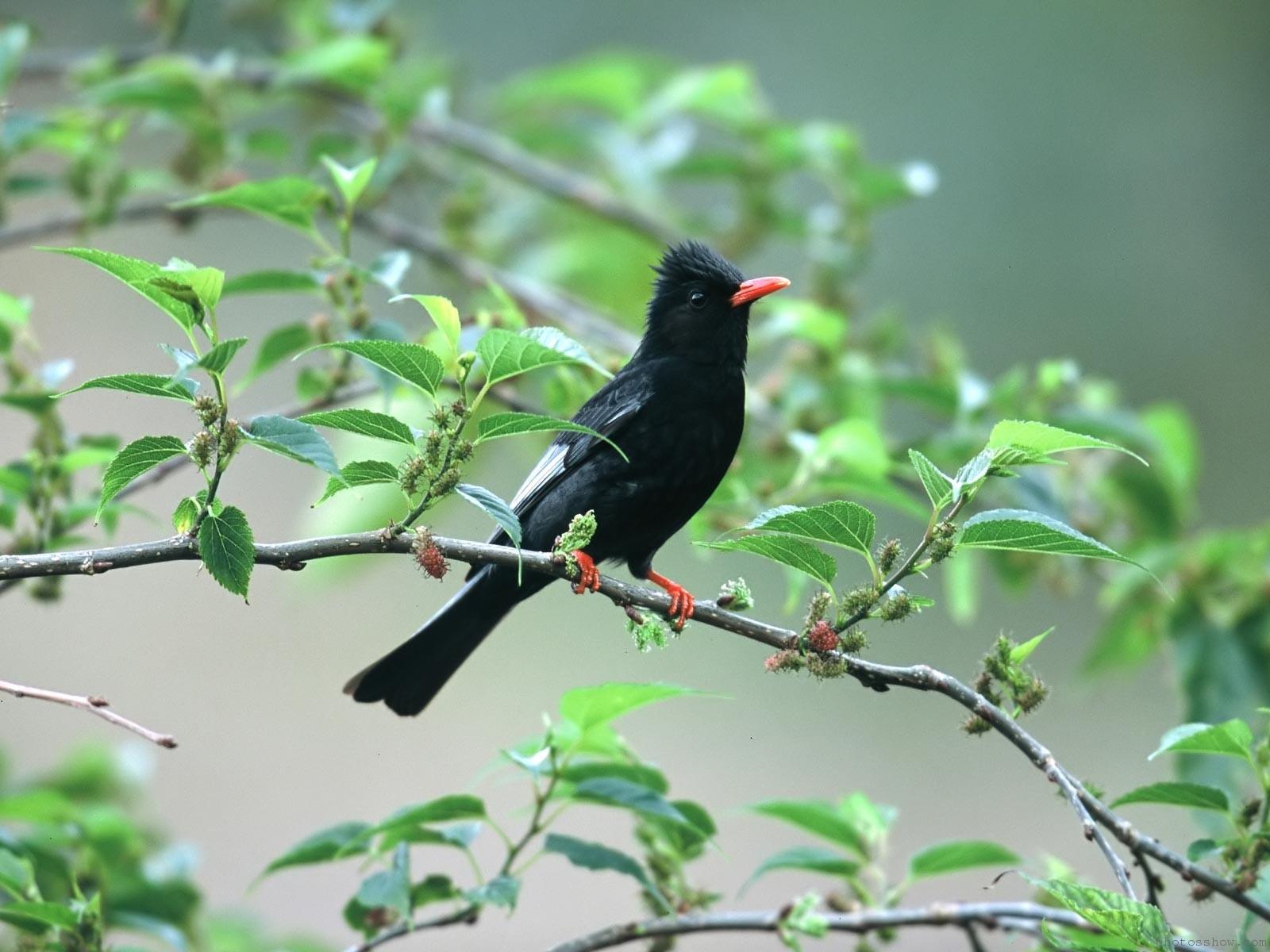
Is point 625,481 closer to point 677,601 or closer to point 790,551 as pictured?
point 677,601

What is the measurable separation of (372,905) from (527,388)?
3.14m

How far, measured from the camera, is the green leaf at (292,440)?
1.89 m

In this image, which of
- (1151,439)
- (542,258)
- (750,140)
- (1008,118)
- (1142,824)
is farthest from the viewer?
(1008,118)

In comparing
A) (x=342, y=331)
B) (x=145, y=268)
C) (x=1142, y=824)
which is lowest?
(x=145, y=268)

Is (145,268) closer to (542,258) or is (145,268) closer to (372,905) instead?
(372,905)

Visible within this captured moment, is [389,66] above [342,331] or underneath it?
above

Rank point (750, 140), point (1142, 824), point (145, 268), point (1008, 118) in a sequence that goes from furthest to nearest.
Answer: point (1008, 118)
point (1142, 824)
point (750, 140)
point (145, 268)

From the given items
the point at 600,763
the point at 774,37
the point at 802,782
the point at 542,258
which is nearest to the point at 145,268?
the point at 600,763

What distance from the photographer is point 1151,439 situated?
4.04 m

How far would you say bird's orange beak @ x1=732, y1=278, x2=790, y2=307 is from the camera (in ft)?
12.2

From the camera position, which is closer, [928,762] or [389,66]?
[389,66]

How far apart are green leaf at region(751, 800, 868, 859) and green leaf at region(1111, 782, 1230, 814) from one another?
2.04 ft

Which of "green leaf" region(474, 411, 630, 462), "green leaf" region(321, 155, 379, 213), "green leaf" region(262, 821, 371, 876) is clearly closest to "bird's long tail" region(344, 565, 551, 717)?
"green leaf" region(262, 821, 371, 876)

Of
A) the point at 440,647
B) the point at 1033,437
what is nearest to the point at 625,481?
the point at 440,647
